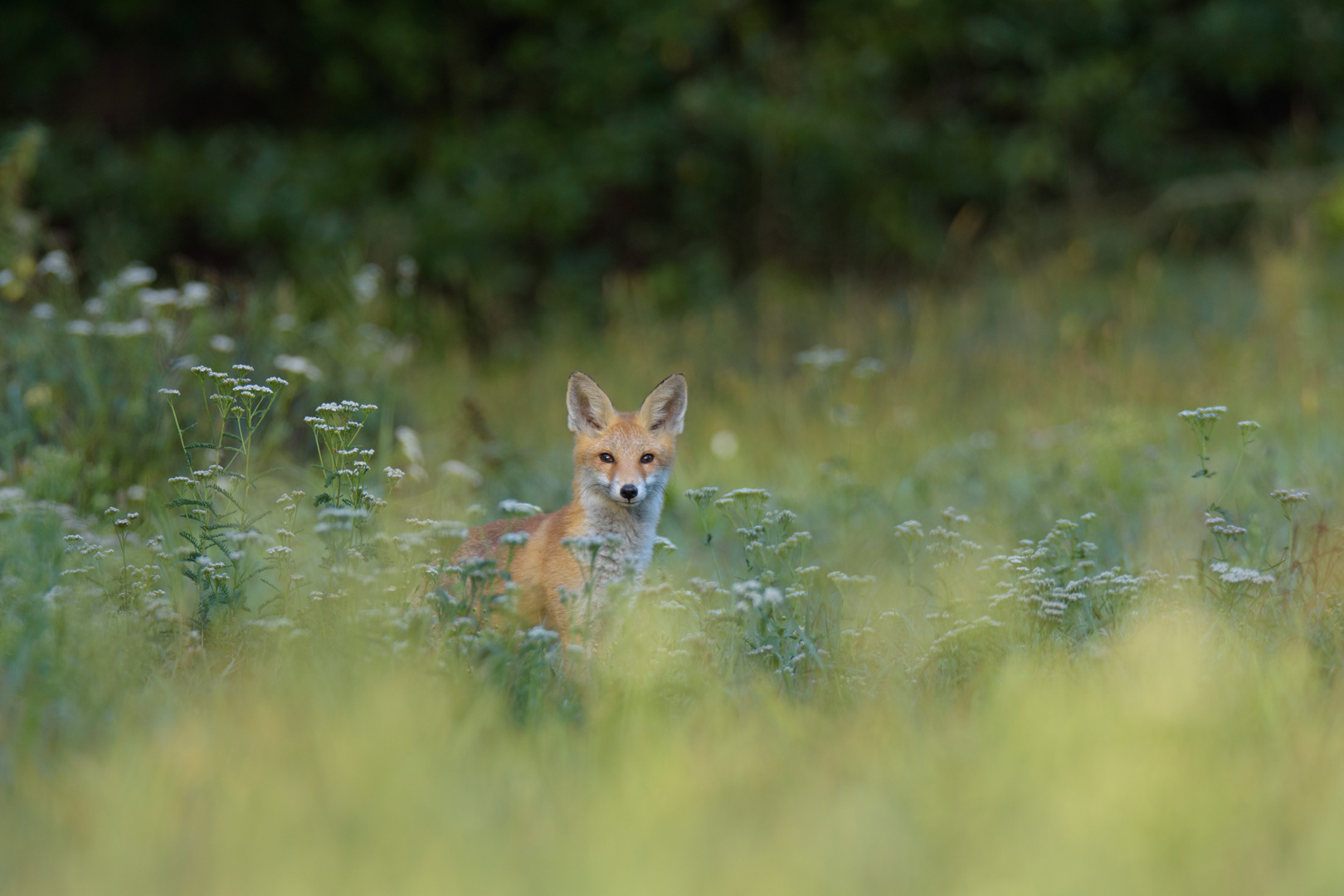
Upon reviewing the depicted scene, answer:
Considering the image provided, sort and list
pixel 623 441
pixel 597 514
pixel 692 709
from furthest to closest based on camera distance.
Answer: pixel 623 441
pixel 597 514
pixel 692 709

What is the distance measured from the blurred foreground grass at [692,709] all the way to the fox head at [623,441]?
367 mm

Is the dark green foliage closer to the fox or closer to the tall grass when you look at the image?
the tall grass

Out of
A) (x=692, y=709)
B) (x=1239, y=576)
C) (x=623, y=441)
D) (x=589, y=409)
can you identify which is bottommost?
(x=692, y=709)

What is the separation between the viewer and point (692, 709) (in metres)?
3.32

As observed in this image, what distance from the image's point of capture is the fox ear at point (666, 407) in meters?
4.70

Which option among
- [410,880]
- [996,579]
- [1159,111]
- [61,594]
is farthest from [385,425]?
[1159,111]

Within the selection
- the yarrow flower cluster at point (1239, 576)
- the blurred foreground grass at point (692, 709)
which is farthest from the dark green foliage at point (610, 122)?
the yarrow flower cluster at point (1239, 576)

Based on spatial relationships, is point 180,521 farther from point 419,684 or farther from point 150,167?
point 150,167

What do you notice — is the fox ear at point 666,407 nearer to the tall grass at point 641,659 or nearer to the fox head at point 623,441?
the fox head at point 623,441

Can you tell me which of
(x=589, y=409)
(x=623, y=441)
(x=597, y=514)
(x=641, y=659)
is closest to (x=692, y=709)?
(x=641, y=659)

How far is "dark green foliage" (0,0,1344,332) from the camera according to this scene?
38.3ft

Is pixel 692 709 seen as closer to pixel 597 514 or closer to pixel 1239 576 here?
pixel 597 514

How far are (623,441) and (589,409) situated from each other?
0.26m

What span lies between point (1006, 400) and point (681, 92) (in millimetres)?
5257
